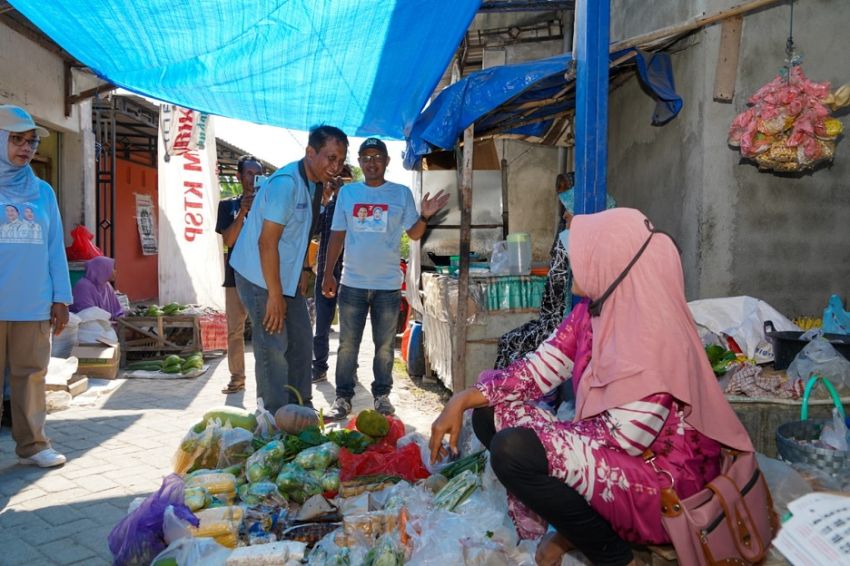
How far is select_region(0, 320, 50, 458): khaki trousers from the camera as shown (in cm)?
413

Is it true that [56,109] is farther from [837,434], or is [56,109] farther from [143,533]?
[837,434]

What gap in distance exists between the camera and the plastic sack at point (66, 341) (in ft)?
20.7

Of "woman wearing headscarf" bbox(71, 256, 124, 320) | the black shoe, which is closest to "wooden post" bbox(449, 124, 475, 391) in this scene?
the black shoe

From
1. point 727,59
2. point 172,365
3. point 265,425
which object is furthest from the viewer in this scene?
point 172,365

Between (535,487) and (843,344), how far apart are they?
2.17 metres

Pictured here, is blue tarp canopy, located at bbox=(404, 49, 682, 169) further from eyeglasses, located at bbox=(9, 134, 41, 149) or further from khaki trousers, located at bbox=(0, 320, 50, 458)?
khaki trousers, located at bbox=(0, 320, 50, 458)

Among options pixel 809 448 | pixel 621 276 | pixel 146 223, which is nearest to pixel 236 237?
pixel 621 276

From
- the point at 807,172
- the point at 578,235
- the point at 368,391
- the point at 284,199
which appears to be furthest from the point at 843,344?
the point at 368,391

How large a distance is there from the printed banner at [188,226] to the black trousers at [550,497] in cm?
844

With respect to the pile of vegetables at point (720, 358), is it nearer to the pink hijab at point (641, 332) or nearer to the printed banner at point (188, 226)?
the pink hijab at point (641, 332)

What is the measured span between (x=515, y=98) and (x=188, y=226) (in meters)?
6.38

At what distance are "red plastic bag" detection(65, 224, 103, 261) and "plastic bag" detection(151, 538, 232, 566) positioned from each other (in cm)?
661

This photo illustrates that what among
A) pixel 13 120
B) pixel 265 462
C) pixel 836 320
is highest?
pixel 13 120

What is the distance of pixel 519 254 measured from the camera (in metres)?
6.15
